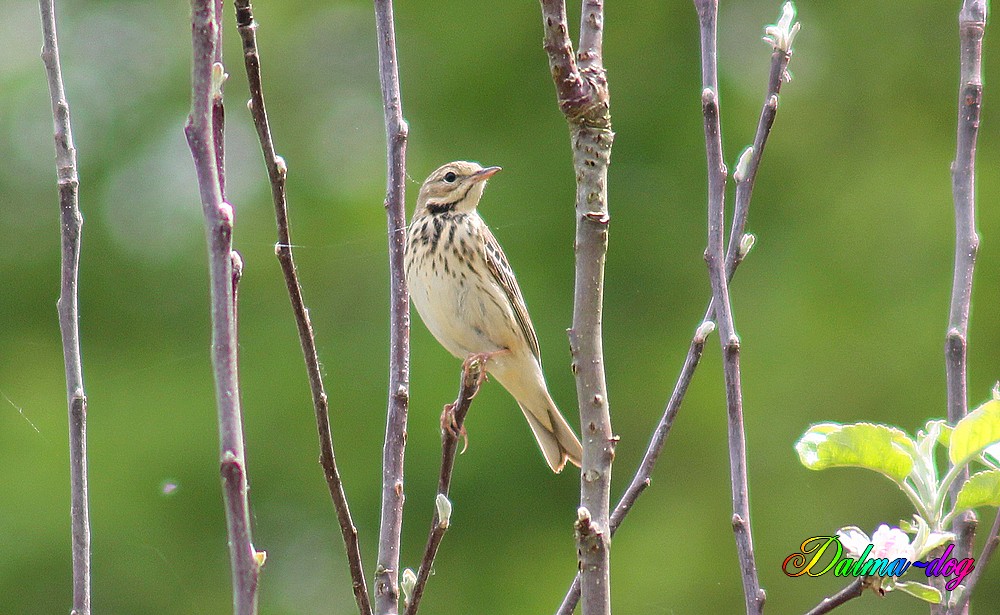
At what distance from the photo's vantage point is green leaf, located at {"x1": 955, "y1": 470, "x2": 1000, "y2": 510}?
2021mm

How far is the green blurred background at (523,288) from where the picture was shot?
8.95 m

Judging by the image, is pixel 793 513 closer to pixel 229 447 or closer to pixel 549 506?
pixel 549 506

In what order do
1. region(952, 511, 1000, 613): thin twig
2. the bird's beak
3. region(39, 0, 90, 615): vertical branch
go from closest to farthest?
region(952, 511, 1000, 613): thin twig → region(39, 0, 90, 615): vertical branch → the bird's beak

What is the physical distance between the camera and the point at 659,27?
10852 millimetres

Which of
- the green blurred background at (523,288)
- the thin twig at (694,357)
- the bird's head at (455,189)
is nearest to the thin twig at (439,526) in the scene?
the thin twig at (694,357)

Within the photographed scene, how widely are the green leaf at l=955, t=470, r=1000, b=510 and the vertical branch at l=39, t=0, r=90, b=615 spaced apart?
5.52ft

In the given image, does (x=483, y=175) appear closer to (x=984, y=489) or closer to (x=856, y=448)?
(x=856, y=448)

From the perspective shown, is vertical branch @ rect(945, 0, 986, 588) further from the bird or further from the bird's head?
the bird's head

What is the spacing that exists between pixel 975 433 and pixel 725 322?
0.57m

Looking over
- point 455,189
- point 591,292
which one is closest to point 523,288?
point 455,189

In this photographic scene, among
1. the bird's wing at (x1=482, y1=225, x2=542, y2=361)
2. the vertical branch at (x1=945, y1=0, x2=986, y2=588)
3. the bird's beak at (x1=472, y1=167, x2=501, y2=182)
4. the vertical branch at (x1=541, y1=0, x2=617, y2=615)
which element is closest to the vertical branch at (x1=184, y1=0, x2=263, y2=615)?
the vertical branch at (x1=541, y1=0, x2=617, y2=615)

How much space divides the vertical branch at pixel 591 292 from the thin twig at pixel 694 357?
0.45 meters

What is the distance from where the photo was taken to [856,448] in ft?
6.85

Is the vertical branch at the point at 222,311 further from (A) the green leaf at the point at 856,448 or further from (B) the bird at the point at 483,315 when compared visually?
(B) the bird at the point at 483,315
